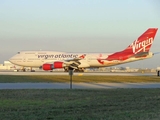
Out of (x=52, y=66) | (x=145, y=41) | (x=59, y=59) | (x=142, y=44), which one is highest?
(x=145, y=41)

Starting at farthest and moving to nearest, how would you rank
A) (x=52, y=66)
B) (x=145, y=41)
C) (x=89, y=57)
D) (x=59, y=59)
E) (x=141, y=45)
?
1. (x=59, y=59)
2. (x=89, y=57)
3. (x=141, y=45)
4. (x=145, y=41)
5. (x=52, y=66)

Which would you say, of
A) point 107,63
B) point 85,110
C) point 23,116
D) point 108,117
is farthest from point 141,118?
point 107,63

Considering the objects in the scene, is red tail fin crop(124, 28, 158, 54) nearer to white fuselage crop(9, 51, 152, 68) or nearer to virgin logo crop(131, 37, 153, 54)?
virgin logo crop(131, 37, 153, 54)

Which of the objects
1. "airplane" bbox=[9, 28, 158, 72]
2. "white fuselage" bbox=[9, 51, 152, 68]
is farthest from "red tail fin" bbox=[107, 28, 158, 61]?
"white fuselage" bbox=[9, 51, 152, 68]

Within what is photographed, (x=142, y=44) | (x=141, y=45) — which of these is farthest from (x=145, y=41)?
(x=141, y=45)

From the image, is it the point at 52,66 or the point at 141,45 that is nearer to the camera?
the point at 52,66

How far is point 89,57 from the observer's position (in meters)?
67.9

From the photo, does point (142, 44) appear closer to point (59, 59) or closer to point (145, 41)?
point (145, 41)

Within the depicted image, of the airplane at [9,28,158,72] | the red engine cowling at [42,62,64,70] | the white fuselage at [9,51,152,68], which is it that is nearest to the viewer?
the red engine cowling at [42,62,64,70]

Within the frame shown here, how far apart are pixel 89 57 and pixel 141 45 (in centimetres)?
916

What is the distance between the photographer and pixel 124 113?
12.8 m

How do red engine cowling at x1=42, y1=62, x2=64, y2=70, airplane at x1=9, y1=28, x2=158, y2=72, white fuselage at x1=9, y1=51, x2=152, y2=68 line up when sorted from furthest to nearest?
white fuselage at x1=9, y1=51, x2=152, y2=68, airplane at x1=9, y1=28, x2=158, y2=72, red engine cowling at x1=42, y1=62, x2=64, y2=70

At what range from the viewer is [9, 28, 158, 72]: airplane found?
66688 millimetres

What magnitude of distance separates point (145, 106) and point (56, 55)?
178 feet
